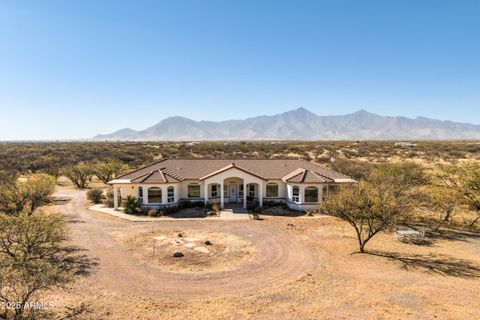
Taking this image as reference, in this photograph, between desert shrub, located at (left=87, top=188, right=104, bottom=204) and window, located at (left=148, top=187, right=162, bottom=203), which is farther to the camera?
desert shrub, located at (left=87, top=188, right=104, bottom=204)

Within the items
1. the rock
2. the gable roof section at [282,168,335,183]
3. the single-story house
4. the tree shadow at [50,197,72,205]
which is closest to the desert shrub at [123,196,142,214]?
the single-story house

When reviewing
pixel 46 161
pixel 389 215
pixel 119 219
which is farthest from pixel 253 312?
pixel 46 161

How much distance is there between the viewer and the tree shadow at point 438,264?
15695mm

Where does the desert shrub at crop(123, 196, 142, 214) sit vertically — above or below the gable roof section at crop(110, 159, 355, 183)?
below

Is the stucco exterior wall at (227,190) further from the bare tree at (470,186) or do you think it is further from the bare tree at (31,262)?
the bare tree at (31,262)

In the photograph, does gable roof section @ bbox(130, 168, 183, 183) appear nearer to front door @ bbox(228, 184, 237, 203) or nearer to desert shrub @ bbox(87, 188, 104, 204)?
front door @ bbox(228, 184, 237, 203)

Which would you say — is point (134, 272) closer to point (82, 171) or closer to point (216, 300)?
point (216, 300)

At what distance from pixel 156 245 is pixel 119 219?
8669 mm

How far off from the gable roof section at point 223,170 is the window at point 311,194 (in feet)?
3.39

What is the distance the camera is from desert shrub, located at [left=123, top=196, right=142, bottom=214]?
28625mm

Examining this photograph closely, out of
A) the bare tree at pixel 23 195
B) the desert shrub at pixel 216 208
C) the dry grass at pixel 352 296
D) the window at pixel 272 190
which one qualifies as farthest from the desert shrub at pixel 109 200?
the dry grass at pixel 352 296

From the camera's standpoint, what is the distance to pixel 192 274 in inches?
612

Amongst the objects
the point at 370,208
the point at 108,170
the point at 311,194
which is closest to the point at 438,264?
the point at 370,208

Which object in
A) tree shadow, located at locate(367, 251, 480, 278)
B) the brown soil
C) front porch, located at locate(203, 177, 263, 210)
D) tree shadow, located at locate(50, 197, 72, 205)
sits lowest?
tree shadow, located at locate(367, 251, 480, 278)
